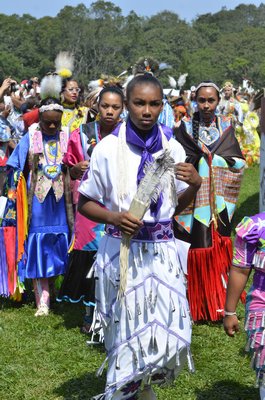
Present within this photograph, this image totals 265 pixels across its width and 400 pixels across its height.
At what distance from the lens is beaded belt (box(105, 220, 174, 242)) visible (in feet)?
10.2

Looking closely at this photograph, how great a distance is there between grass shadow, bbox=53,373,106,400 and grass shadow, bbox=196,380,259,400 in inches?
22.7

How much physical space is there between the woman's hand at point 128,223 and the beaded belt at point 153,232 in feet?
0.52

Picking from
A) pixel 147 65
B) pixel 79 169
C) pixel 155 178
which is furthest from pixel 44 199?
pixel 155 178

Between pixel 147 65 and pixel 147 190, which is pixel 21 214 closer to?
pixel 147 65

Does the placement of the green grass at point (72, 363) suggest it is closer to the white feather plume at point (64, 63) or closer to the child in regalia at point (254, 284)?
the child in regalia at point (254, 284)

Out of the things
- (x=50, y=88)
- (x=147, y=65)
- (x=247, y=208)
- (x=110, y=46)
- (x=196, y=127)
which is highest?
(x=110, y=46)

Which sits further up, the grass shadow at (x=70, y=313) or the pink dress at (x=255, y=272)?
the pink dress at (x=255, y=272)

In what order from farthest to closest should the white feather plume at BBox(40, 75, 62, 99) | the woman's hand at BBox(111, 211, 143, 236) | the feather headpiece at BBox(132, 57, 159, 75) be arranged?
the feather headpiece at BBox(132, 57, 159, 75) < the white feather plume at BBox(40, 75, 62, 99) < the woman's hand at BBox(111, 211, 143, 236)

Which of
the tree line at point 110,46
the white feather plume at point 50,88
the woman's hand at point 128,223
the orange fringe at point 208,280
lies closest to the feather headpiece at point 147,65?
the white feather plume at point 50,88

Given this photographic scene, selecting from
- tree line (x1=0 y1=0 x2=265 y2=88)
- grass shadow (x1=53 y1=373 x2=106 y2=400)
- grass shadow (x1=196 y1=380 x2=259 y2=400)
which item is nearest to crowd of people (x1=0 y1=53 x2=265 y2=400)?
grass shadow (x1=53 y1=373 x2=106 y2=400)

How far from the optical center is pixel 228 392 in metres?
4.04

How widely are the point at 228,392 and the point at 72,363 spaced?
1.04m

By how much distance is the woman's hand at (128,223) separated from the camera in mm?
2893

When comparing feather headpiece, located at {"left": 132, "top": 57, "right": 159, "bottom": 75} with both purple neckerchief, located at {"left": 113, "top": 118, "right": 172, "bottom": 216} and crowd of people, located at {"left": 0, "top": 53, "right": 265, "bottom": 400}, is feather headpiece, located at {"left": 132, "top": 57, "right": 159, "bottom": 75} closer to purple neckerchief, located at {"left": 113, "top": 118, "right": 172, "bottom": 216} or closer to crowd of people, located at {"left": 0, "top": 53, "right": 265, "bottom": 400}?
crowd of people, located at {"left": 0, "top": 53, "right": 265, "bottom": 400}
